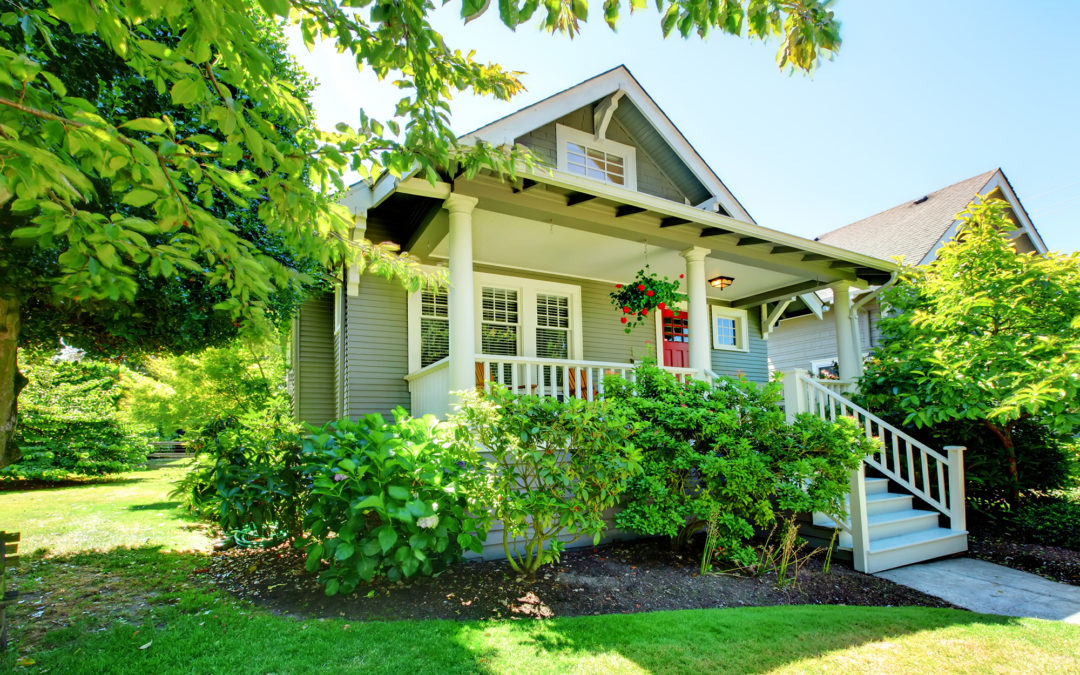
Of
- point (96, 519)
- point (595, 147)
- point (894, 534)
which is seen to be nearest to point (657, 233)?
point (595, 147)

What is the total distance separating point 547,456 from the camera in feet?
12.5

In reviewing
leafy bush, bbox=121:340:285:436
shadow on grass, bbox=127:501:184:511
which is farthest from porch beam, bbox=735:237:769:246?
shadow on grass, bbox=127:501:184:511

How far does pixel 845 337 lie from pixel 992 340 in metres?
2.64

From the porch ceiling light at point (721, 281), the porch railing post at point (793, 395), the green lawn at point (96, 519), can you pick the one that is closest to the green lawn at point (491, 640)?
the green lawn at point (96, 519)

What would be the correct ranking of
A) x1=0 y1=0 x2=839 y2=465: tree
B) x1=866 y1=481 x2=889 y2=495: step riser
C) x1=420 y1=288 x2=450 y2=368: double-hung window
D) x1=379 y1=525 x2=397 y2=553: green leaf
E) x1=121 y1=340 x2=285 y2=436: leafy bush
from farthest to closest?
x1=121 y1=340 x2=285 y2=436: leafy bush → x1=420 y1=288 x2=450 y2=368: double-hung window → x1=866 y1=481 x2=889 y2=495: step riser → x1=379 y1=525 x2=397 y2=553: green leaf → x1=0 y1=0 x2=839 y2=465: tree

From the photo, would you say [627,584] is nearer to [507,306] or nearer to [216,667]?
[216,667]

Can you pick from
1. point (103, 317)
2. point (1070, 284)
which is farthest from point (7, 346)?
point (1070, 284)

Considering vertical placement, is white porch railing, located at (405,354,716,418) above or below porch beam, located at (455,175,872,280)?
below

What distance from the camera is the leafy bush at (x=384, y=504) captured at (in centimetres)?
337

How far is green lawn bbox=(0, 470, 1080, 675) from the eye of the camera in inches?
109

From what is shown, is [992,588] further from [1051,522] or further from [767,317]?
[767,317]

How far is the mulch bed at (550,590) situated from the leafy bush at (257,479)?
0.48 meters

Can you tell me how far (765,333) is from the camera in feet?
36.4

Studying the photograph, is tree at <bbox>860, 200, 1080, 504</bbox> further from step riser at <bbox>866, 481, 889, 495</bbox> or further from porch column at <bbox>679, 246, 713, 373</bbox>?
porch column at <bbox>679, 246, 713, 373</bbox>
